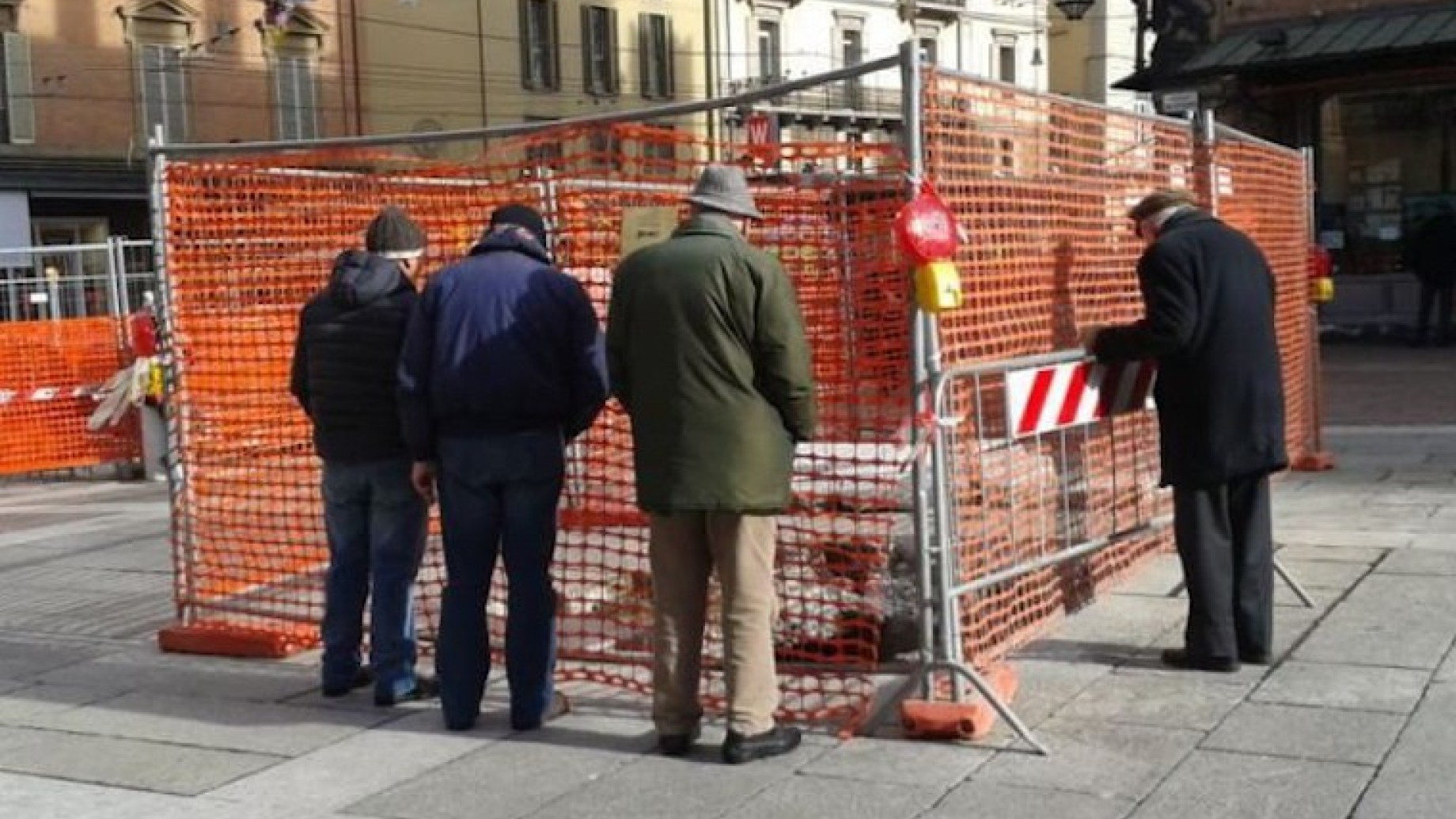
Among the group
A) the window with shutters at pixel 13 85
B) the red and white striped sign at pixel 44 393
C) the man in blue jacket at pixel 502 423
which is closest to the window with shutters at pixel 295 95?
the window with shutters at pixel 13 85

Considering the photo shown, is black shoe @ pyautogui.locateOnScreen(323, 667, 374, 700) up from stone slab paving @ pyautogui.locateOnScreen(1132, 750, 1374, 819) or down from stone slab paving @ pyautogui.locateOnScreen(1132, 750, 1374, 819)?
up

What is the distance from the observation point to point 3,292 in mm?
15492

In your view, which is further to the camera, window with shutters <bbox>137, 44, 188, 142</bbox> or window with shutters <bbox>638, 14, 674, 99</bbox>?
window with shutters <bbox>638, 14, 674, 99</bbox>

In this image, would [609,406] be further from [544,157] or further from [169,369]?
[169,369]

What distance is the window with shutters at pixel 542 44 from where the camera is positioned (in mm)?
41625

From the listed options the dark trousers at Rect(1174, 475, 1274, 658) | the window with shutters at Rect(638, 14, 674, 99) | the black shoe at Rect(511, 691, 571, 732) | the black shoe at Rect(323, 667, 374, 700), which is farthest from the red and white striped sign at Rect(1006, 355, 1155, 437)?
the window with shutters at Rect(638, 14, 674, 99)

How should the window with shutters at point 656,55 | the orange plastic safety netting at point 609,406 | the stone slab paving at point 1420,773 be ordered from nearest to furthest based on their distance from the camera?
1. the stone slab paving at point 1420,773
2. the orange plastic safety netting at point 609,406
3. the window with shutters at point 656,55

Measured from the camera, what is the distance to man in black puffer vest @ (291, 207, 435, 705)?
6.23 meters

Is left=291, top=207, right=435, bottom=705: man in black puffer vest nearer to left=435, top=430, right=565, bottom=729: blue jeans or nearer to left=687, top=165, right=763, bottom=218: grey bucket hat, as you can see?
left=435, top=430, right=565, bottom=729: blue jeans

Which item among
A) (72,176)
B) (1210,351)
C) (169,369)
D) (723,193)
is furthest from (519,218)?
(72,176)

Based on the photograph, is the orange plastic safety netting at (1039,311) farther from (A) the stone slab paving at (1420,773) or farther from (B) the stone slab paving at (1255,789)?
(A) the stone slab paving at (1420,773)

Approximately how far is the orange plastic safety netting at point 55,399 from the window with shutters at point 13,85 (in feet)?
59.9

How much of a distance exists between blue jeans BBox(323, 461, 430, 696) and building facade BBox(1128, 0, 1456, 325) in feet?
63.1

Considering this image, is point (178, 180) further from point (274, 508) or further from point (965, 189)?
point (965, 189)
